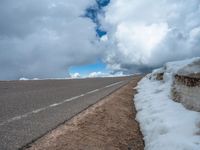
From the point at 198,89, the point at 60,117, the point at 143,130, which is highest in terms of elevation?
the point at 198,89

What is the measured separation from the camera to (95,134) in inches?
223

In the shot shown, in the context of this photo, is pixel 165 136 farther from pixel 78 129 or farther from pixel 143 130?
pixel 78 129

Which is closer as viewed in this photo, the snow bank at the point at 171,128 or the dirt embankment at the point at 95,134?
the snow bank at the point at 171,128

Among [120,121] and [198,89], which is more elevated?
[198,89]

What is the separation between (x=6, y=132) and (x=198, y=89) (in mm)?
4102

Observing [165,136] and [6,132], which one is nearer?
[6,132]

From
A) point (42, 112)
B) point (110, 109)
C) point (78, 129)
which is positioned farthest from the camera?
point (110, 109)

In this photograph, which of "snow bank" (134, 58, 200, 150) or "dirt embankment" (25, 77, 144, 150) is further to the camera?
"dirt embankment" (25, 77, 144, 150)

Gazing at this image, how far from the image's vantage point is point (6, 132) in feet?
15.9

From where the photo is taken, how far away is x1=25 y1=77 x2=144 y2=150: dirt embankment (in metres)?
4.74

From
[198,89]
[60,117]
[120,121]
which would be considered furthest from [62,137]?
[198,89]

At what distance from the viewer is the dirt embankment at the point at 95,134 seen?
187 inches

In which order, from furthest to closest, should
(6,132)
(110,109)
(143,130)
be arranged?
(110,109)
(143,130)
(6,132)

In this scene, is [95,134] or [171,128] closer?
[171,128]
